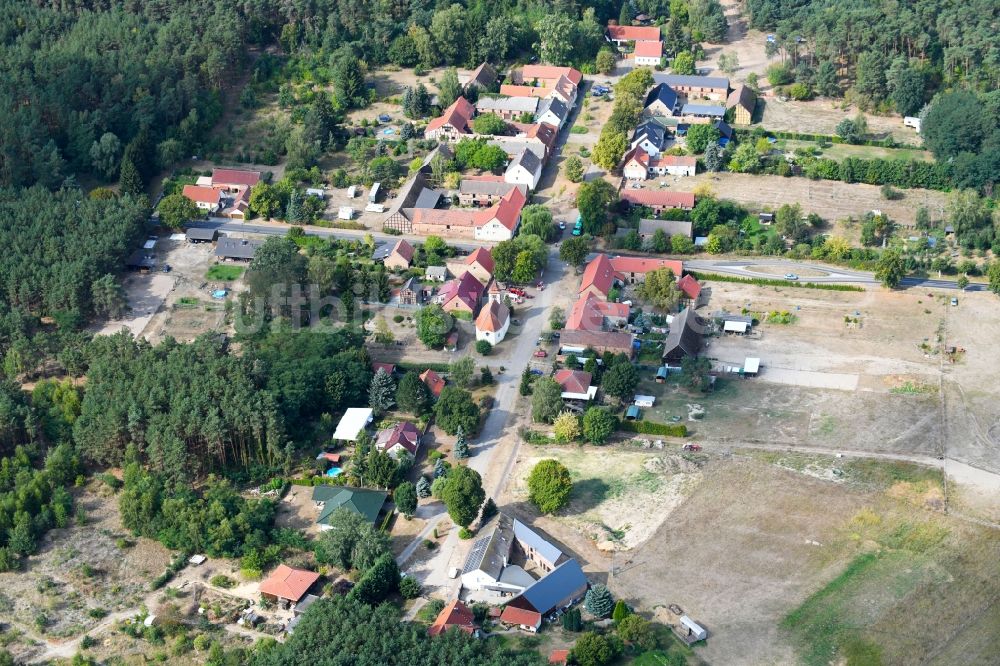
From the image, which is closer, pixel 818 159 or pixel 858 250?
pixel 858 250

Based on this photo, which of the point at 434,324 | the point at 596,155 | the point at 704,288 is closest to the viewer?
the point at 434,324

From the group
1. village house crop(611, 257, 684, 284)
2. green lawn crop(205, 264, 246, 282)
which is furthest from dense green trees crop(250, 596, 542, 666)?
green lawn crop(205, 264, 246, 282)

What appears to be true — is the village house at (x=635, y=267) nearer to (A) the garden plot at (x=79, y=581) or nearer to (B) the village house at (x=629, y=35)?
(A) the garden plot at (x=79, y=581)

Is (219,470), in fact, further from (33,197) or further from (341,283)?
(33,197)

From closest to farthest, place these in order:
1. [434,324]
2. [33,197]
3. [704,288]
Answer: [434,324] < [704,288] < [33,197]

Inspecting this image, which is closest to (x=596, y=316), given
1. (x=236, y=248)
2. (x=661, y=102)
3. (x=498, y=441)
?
(x=498, y=441)

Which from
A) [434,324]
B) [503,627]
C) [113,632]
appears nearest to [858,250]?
[434,324]
